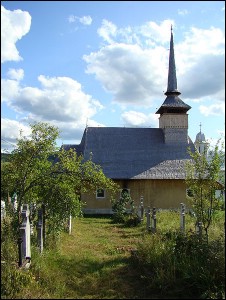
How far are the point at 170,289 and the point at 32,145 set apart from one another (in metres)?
5.11

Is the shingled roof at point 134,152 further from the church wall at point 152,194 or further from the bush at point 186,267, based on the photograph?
the bush at point 186,267

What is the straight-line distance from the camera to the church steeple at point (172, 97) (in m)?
27.4

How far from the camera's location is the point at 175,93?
28812 millimetres

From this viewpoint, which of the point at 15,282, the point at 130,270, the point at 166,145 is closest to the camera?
the point at 15,282

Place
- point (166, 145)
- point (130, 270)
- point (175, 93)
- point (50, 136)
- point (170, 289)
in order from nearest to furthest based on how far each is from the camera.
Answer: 1. point (170, 289)
2. point (130, 270)
3. point (50, 136)
4. point (166, 145)
5. point (175, 93)

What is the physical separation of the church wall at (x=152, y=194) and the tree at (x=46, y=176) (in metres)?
13.9

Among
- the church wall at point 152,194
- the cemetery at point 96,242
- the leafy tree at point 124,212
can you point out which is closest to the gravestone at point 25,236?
the cemetery at point 96,242

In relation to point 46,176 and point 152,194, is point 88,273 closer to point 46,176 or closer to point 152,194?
point 46,176

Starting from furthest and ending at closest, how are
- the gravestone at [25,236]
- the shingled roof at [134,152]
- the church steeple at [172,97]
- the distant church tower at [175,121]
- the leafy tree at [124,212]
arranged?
the church steeple at [172,97] → the distant church tower at [175,121] → the shingled roof at [134,152] → the leafy tree at [124,212] → the gravestone at [25,236]

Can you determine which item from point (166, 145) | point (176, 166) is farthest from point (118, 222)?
point (166, 145)

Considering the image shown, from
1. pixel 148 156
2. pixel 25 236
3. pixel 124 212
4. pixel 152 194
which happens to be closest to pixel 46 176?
pixel 25 236

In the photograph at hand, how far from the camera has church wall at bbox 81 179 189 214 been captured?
24594 millimetres

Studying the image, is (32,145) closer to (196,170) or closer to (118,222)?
(196,170)

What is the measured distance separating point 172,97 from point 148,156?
589 centimetres
